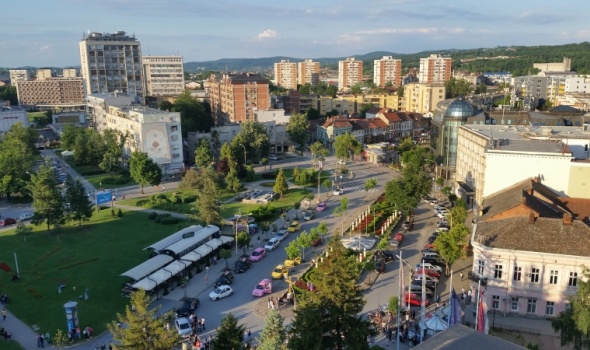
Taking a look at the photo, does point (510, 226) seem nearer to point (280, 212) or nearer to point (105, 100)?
point (280, 212)

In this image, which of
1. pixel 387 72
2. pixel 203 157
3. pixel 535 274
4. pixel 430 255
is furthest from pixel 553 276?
pixel 387 72

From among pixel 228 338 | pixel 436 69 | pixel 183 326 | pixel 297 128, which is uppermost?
pixel 436 69

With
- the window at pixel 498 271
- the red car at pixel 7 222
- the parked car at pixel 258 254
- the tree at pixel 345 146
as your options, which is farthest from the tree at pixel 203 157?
the window at pixel 498 271

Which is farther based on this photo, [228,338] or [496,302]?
[496,302]

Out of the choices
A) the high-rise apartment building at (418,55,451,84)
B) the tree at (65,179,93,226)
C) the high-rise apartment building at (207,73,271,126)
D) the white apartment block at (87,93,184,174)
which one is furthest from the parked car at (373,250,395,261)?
the high-rise apartment building at (418,55,451,84)

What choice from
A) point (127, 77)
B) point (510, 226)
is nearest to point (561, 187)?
point (510, 226)

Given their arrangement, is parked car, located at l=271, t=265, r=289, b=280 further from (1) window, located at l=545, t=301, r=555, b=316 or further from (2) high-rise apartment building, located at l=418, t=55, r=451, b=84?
(2) high-rise apartment building, located at l=418, t=55, r=451, b=84

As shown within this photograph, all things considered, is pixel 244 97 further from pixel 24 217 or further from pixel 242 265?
pixel 242 265

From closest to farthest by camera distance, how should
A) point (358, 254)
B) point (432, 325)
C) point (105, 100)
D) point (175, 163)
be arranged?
point (432, 325)
point (358, 254)
point (175, 163)
point (105, 100)
